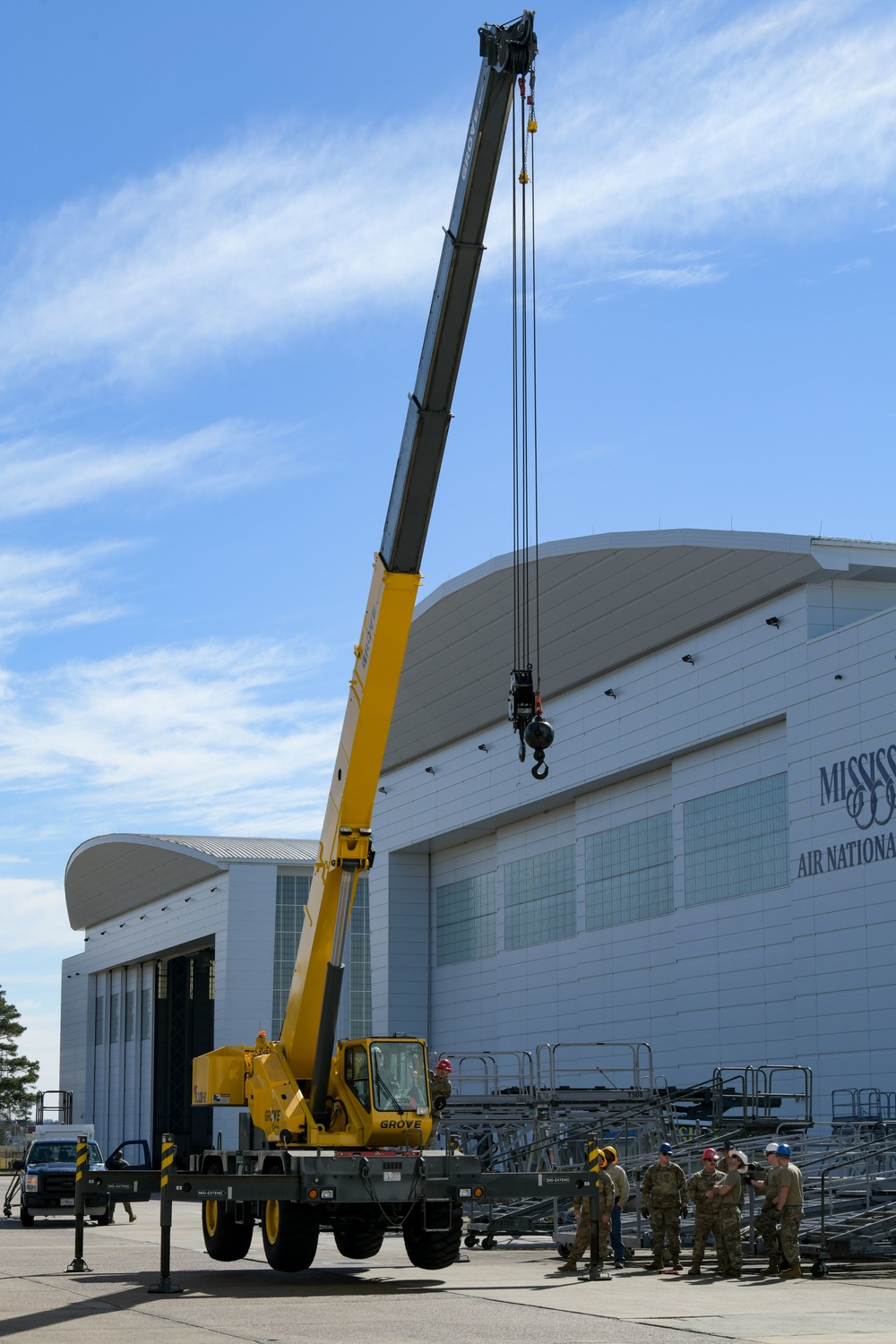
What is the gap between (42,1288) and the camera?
61.8ft

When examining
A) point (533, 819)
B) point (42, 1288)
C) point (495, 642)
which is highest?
point (495, 642)

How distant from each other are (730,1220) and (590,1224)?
1.75 metres

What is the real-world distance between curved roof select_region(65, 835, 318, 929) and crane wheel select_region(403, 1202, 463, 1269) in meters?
47.6

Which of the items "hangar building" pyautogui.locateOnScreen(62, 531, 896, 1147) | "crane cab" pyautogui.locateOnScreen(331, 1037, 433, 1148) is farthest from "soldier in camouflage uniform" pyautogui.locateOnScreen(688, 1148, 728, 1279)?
"hangar building" pyautogui.locateOnScreen(62, 531, 896, 1147)

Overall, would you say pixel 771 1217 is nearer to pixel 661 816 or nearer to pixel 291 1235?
pixel 291 1235

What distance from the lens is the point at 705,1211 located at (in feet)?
67.2

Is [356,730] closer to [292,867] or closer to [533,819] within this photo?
[533,819]

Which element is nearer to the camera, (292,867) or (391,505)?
(391,505)

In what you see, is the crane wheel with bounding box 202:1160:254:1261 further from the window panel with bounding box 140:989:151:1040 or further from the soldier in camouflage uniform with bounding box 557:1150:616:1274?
the window panel with bounding box 140:989:151:1040

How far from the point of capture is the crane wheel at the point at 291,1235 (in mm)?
19188

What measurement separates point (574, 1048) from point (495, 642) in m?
11.6

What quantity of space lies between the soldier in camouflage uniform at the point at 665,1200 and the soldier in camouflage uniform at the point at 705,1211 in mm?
251

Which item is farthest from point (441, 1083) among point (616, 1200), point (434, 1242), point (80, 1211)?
point (80, 1211)

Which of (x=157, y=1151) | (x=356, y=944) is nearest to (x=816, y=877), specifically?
(x=356, y=944)
